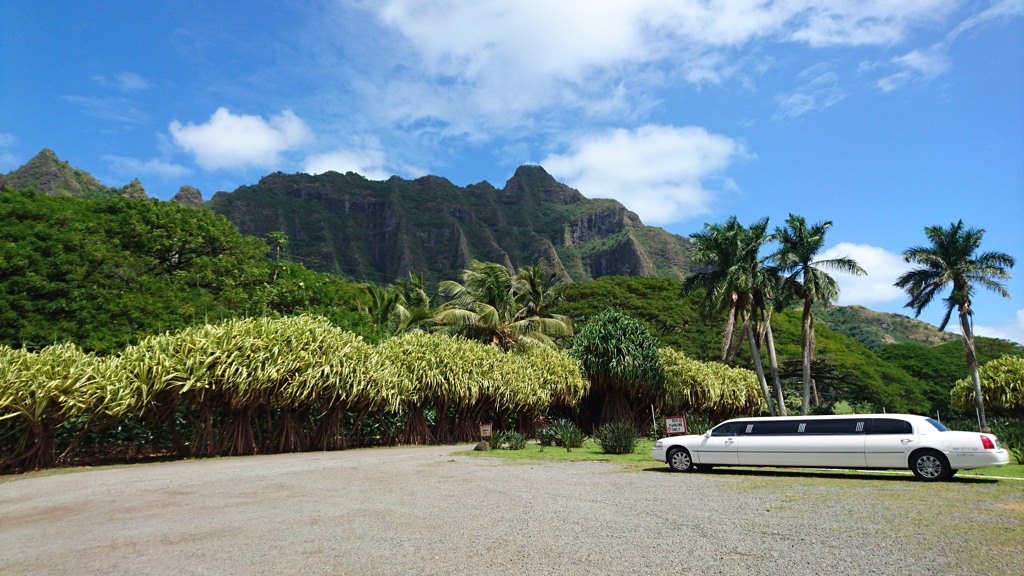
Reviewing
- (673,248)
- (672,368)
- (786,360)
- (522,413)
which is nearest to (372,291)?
(522,413)

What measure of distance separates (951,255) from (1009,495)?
3158cm

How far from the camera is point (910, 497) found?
9.33 meters

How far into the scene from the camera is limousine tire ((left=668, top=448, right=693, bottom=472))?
1386cm

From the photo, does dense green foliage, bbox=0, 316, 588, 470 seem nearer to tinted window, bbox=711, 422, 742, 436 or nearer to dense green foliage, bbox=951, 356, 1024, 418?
tinted window, bbox=711, 422, 742, 436

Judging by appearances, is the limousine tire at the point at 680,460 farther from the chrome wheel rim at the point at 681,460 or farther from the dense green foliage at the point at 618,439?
the dense green foliage at the point at 618,439

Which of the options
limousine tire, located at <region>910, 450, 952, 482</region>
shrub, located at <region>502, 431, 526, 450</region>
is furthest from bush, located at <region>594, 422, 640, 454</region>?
limousine tire, located at <region>910, 450, 952, 482</region>

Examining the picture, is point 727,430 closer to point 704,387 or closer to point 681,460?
point 681,460

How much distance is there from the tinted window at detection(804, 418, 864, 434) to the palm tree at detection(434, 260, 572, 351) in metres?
22.8

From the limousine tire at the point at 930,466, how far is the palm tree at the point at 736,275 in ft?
69.3

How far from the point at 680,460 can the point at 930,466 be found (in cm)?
486

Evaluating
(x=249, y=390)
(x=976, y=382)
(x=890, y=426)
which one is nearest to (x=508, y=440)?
(x=249, y=390)

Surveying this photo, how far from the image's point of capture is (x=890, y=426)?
11.8m

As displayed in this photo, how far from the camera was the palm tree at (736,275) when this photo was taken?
32.4 m

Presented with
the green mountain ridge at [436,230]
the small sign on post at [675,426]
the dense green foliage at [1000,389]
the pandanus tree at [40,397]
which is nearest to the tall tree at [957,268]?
the dense green foliage at [1000,389]
